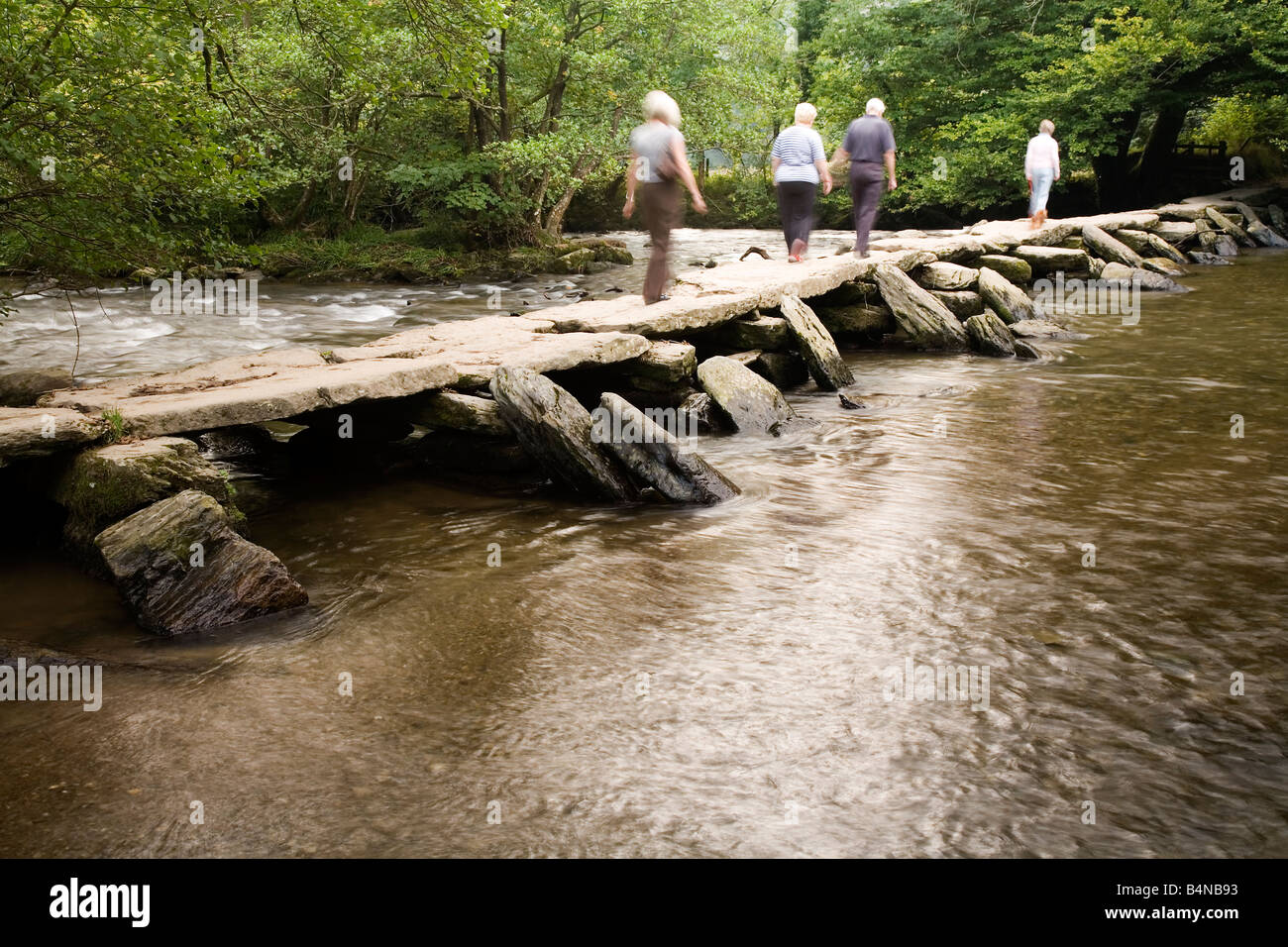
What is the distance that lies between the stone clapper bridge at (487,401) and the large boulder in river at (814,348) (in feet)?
0.08

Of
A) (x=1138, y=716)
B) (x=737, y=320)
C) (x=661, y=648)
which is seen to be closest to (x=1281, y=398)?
(x=737, y=320)

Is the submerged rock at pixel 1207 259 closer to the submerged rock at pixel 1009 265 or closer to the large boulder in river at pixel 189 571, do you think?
the submerged rock at pixel 1009 265

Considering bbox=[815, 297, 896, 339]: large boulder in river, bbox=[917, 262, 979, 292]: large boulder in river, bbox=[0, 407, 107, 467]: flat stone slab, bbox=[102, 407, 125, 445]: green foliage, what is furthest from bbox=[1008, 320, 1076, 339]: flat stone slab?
bbox=[0, 407, 107, 467]: flat stone slab

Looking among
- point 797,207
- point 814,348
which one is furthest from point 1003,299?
point 814,348

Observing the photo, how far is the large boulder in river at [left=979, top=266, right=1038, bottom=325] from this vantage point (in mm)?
13180

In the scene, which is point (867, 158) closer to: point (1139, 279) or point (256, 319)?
point (1139, 279)

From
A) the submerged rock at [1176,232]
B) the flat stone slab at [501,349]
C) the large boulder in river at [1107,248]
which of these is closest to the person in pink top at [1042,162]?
the large boulder in river at [1107,248]

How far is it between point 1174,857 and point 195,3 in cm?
876

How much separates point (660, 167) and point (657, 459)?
13.0 feet

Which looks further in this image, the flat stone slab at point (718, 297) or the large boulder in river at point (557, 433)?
the flat stone slab at point (718, 297)

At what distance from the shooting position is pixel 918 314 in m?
12.2

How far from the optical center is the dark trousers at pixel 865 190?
13.2m

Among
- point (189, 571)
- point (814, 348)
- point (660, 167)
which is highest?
point (660, 167)
